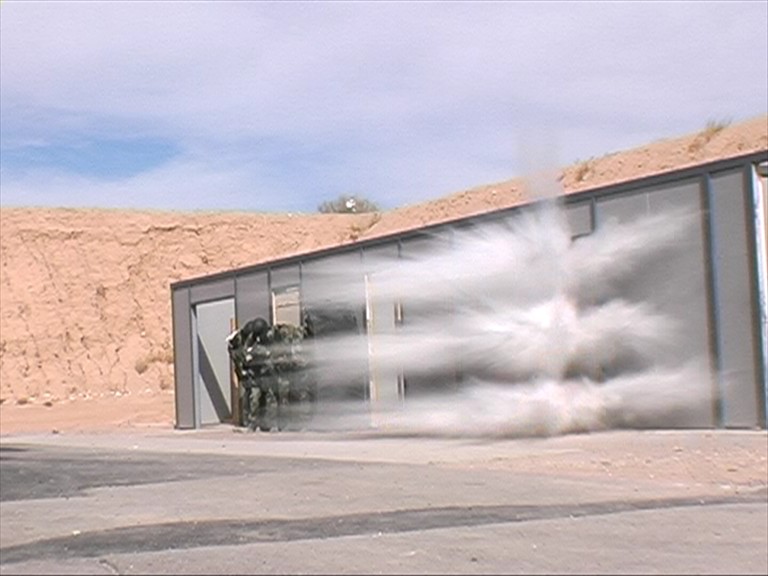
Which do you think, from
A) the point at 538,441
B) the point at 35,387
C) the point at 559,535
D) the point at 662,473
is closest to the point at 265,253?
the point at 35,387

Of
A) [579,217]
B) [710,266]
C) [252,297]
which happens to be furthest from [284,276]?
[710,266]

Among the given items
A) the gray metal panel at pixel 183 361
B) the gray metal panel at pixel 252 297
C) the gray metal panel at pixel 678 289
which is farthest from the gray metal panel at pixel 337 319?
the gray metal panel at pixel 678 289

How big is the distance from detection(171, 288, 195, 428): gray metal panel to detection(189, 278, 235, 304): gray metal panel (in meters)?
0.43

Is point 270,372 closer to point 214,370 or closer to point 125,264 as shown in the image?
point 214,370

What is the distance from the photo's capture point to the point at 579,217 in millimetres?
23781

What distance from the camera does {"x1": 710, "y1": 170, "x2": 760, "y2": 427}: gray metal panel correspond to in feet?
69.3

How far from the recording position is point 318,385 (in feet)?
101

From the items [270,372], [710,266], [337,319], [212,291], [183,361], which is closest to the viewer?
[710,266]

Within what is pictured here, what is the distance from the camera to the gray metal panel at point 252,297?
3347 centimetres

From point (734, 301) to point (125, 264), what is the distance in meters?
47.1

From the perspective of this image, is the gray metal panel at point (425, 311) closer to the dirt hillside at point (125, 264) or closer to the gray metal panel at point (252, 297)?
the gray metal panel at point (252, 297)

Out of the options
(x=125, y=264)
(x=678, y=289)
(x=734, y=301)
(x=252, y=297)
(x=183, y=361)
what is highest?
(x=125, y=264)

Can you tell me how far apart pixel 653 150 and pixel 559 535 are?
48.6 m

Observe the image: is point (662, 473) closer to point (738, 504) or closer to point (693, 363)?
point (738, 504)
